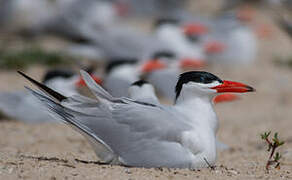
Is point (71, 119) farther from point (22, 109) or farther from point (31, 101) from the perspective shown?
point (31, 101)

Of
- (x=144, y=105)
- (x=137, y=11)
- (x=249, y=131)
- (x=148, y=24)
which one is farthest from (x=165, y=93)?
(x=137, y=11)

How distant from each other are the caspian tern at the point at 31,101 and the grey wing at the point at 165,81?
119 cm

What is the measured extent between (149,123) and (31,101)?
3.17m

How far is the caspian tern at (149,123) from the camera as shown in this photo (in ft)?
12.8

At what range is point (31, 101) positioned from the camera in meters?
6.92

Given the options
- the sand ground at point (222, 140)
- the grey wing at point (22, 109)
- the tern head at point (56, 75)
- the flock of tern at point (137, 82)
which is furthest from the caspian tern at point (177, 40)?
the grey wing at point (22, 109)

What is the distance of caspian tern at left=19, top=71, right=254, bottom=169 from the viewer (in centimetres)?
390

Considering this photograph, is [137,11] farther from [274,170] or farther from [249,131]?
[274,170]

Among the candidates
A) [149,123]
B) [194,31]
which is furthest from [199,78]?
[194,31]

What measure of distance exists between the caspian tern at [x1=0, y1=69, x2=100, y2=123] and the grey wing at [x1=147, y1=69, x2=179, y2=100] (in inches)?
46.9

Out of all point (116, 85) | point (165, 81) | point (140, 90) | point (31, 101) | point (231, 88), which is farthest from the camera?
point (165, 81)

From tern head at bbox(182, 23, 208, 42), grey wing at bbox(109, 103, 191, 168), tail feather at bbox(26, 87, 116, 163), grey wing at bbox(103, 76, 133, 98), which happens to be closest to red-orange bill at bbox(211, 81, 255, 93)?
grey wing at bbox(109, 103, 191, 168)

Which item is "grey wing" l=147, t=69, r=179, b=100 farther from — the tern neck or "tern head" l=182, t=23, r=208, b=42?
the tern neck

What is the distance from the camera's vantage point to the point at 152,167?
392cm
